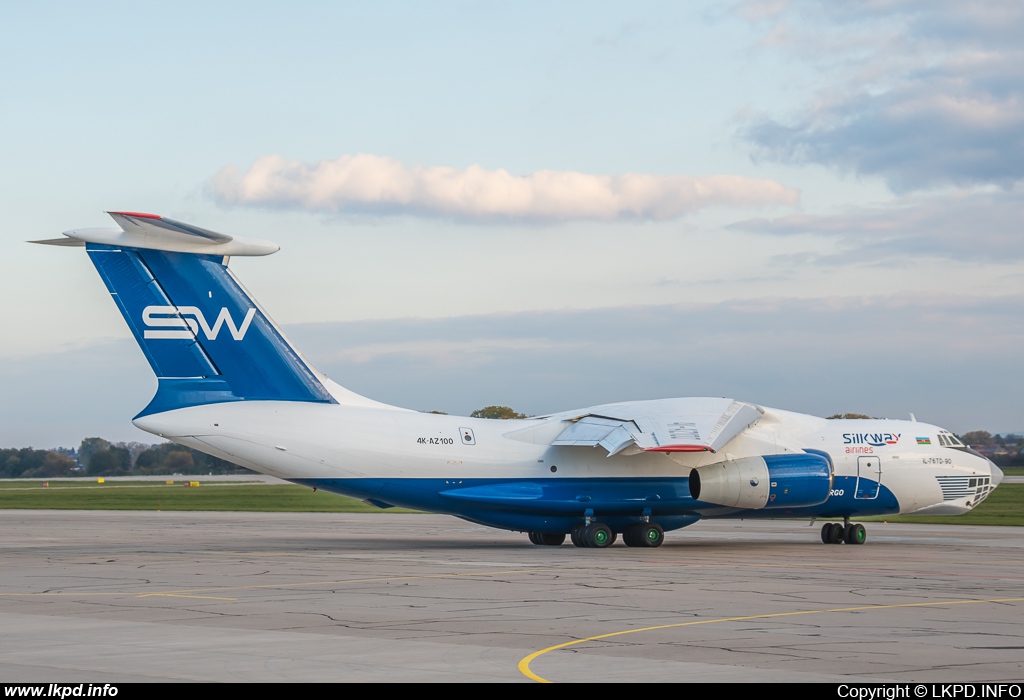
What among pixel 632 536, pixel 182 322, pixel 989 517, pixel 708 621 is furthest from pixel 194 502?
pixel 708 621

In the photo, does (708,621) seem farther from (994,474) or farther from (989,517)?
(989,517)

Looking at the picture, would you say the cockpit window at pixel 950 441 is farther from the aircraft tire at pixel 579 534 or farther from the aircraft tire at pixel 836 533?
the aircraft tire at pixel 579 534

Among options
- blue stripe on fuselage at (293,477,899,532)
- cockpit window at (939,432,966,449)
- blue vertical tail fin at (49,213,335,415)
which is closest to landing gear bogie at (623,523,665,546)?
blue stripe on fuselage at (293,477,899,532)

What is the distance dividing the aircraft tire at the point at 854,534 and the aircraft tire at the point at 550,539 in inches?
268

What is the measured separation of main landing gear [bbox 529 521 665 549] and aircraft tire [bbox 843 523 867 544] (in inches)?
190

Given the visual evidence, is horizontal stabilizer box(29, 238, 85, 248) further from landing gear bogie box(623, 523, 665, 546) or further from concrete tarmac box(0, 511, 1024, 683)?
landing gear bogie box(623, 523, 665, 546)

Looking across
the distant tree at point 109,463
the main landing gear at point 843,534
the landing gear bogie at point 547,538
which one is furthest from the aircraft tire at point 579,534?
the distant tree at point 109,463

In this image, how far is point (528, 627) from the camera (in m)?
12.4

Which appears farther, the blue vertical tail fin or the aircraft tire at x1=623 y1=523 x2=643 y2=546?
the aircraft tire at x1=623 y1=523 x2=643 y2=546

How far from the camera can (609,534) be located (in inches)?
1021

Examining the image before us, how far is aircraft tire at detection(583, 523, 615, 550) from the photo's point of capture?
1013 inches

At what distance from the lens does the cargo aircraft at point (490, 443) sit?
75.3 feet
